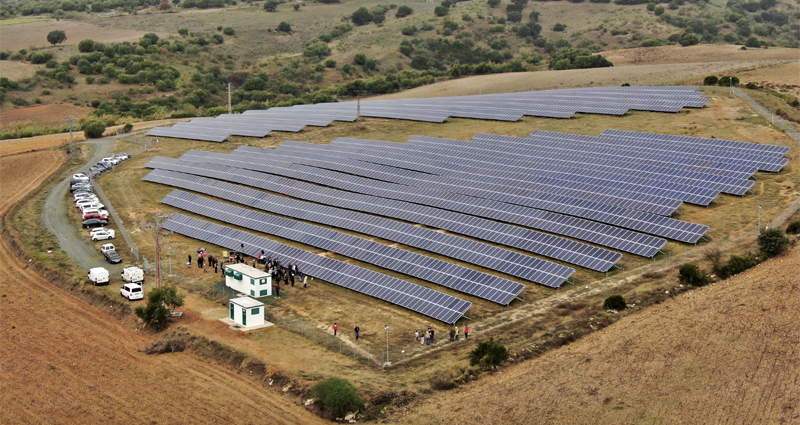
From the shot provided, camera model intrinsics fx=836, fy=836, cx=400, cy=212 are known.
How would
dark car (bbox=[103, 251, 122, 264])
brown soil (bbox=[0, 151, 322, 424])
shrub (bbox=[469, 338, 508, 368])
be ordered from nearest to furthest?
brown soil (bbox=[0, 151, 322, 424]) → shrub (bbox=[469, 338, 508, 368]) → dark car (bbox=[103, 251, 122, 264])

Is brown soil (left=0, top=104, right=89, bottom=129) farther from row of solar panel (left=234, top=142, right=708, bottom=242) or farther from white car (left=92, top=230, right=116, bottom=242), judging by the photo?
white car (left=92, top=230, right=116, bottom=242)

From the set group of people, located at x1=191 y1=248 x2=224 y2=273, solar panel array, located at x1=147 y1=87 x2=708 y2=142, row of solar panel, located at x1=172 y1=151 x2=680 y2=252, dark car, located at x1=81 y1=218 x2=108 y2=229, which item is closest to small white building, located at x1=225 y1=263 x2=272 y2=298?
group of people, located at x1=191 y1=248 x2=224 y2=273

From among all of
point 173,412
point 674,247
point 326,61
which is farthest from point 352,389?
point 326,61

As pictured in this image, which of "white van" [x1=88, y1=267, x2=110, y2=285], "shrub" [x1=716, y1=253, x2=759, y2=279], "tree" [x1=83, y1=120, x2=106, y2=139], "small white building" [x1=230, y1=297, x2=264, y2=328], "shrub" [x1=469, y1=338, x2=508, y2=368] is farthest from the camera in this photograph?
"tree" [x1=83, y1=120, x2=106, y2=139]

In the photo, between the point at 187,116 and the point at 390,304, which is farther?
the point at 187,116

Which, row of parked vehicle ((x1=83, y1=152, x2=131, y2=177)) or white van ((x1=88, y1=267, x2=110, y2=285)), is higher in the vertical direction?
white van ((x1=88, y1=267, x2=110, y2=285))

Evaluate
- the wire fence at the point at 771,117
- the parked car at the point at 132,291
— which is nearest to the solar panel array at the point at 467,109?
the wire fence at the point at 771,117

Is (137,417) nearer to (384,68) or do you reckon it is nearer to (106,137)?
(106,137)
